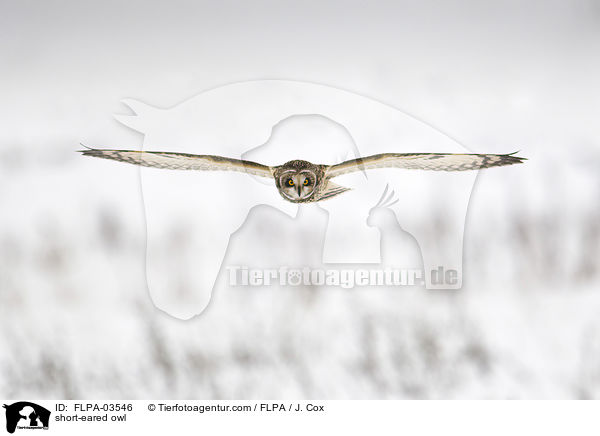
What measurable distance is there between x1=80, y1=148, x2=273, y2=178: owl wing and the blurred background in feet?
0.19

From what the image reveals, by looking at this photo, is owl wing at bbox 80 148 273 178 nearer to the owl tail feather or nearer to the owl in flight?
the owl in flight

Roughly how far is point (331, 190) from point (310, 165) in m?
0.14

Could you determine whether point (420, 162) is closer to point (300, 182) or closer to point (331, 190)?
point (331, 190)

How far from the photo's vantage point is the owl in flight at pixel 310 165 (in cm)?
227

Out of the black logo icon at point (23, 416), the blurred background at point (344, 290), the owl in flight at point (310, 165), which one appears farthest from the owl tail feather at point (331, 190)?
the black logo icon at point (23, 416)

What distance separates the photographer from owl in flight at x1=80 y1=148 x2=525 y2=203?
2.27m

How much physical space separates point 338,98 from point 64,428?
6.00 feet

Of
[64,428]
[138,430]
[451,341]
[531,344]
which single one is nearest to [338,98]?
[451,341]

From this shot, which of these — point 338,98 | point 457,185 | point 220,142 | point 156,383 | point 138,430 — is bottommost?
point 138,430

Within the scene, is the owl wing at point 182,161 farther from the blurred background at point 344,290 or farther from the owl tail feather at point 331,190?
the owl tail feather at point 331,190

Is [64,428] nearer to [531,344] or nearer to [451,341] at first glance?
[451,341]

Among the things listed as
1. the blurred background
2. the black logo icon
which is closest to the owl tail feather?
the blurred background

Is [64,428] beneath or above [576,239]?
beneath

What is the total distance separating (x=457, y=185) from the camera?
2287 mm
